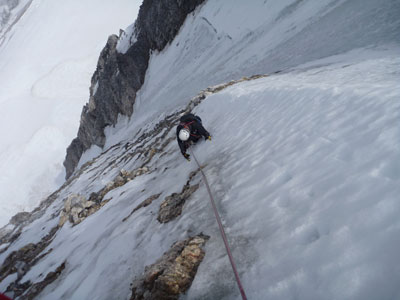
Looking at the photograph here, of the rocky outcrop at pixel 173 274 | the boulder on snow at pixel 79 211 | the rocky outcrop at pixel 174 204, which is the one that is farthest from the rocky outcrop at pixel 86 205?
the rocky outcrop at pixel 173 274

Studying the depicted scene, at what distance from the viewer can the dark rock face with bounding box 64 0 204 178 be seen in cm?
2570

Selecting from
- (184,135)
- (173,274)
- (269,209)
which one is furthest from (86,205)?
(269,209)

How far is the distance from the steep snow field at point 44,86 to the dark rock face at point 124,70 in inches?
352

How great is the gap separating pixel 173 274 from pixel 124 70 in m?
33.9

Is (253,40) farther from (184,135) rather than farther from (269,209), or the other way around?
(269,209)

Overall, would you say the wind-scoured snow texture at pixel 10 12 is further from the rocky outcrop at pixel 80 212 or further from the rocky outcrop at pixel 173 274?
the rocky outcrop at pixel 173 274

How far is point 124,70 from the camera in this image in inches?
1256

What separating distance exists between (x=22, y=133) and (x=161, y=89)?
43.6 metres

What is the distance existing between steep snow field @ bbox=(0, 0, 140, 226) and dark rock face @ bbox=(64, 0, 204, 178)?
8.93 metres

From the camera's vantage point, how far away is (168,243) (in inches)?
139

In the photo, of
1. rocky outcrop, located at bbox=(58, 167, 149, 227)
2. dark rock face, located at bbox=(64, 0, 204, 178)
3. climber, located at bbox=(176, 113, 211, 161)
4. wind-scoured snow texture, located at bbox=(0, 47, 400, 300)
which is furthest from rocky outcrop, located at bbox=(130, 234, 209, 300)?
dark rock face, located at bbox=(64, 0, 204, 178)

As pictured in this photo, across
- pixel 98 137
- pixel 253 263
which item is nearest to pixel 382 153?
pixel 253 263

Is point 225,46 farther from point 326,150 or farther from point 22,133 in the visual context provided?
point 22,133

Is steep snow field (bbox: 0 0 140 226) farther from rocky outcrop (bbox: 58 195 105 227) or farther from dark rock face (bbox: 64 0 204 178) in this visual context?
rocky outcrop (bbox: 58 195 105 227)
